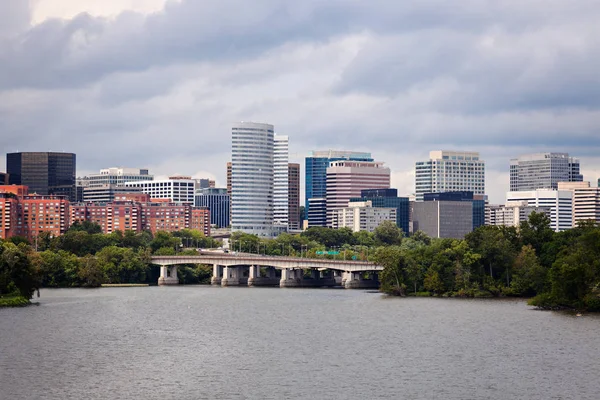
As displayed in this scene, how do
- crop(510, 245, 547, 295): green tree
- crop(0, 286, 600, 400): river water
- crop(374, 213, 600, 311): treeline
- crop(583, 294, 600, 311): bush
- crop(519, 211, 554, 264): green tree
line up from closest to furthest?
crop(0, 286, 600, 400): river water → crop(583, 294, 600, 311): bush → crop(510, 245, 547, 295): green tree → crop(374, 213, 600, 311): treeline → crop(519, 211, 554, 264): green tree

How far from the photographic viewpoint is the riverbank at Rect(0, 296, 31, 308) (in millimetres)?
152750

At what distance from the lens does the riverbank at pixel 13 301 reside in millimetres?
152750

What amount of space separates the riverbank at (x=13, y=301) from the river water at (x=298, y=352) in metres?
3.59

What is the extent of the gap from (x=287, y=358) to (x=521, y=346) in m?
25.9

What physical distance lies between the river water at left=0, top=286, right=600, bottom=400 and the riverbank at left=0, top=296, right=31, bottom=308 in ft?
11.8

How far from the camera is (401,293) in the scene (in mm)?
192750

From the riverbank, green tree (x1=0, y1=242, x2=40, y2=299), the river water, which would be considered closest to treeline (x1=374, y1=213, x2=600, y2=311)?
the river water

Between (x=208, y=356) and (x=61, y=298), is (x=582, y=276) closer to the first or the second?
(x=208, y=356)

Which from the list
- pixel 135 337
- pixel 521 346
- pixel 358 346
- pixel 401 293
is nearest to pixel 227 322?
pixel 135 337

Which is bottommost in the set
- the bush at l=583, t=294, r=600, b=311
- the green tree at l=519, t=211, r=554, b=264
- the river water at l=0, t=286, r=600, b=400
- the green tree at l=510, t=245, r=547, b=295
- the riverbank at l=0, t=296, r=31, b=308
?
the river water at l=0, t=286, r=600, b=400

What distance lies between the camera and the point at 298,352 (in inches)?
4331

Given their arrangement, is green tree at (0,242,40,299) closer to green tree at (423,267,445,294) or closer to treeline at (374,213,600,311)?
treeline at (374,213,600,311)

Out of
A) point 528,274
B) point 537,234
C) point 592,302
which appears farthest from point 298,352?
point 537,234

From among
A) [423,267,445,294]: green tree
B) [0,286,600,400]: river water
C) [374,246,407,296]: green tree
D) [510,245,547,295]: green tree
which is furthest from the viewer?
[374,246,407,296]: green tree
